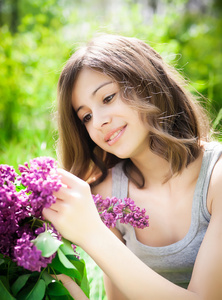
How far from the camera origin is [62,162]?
6.50 feet

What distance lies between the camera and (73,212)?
3.76 feet

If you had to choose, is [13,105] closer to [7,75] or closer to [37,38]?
[7,75]

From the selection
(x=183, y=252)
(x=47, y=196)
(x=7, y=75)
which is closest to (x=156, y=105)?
(x=183, y=252)

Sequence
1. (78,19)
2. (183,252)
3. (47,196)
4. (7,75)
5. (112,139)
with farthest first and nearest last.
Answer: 1. (78,19)
2. (7,75)
3. (183,252)
4. (112,139)
5. (47,196)

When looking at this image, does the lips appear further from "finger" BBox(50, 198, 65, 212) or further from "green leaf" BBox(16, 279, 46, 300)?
"green leaf" BBox(16, 279, 46, 300)

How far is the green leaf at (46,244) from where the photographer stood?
97cm

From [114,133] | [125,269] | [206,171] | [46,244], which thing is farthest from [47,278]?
[206,171]

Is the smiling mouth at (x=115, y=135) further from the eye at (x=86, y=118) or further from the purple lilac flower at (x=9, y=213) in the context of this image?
the purple lilac flower at (x=9, y=213)

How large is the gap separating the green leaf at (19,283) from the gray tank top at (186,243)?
0.87 m

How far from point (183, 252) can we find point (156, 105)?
2.26 feet

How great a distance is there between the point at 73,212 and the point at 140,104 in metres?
0.73

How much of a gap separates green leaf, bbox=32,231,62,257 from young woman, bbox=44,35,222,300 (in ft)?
1.88

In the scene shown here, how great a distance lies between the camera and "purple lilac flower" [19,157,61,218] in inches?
38.4

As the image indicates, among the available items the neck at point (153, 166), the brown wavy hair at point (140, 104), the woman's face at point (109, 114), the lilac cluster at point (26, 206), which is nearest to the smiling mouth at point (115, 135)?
the woman's face at point (109, 114)
